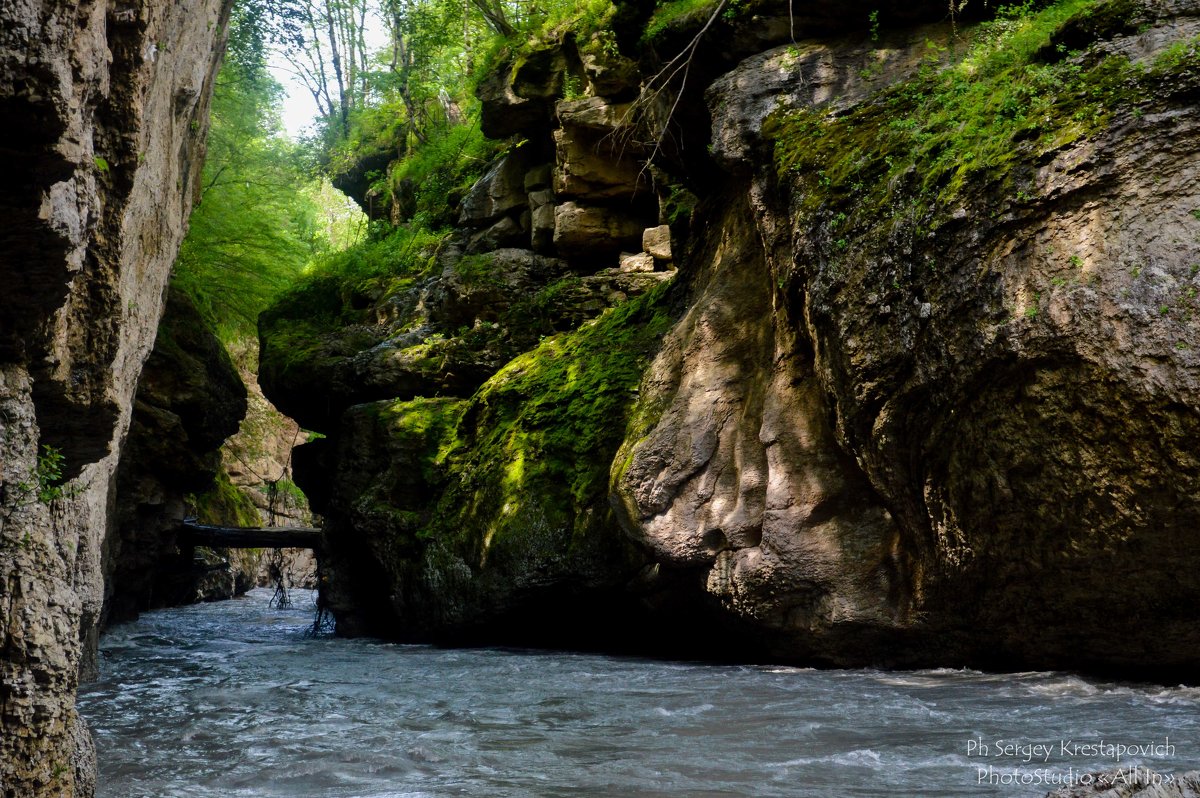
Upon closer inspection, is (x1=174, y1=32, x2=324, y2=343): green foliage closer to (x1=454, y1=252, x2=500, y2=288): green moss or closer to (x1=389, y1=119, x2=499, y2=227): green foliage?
(x1=389, y1=119, x2=499, y2=227): green foliage

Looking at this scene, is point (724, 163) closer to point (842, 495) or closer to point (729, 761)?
point (842, 495)

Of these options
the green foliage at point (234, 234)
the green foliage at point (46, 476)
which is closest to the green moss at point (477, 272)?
the green foliage at point (234, 234)

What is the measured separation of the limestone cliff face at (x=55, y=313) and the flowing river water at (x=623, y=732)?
4.21 ft

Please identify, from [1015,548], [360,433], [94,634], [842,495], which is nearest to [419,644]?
[360,433]

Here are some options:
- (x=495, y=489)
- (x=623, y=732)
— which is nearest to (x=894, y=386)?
(x=623, y=732)

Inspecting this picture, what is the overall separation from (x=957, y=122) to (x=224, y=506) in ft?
68.9

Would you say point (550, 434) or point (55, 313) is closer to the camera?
point (55, 313)

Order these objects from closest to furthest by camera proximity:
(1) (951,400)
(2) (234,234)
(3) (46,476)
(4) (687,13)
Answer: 1. (3) (46,476)
2. (1) (951,400)
3. (4) (687,13)
4. (2) (234,234)

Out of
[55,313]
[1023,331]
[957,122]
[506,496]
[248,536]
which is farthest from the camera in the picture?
[248,536]

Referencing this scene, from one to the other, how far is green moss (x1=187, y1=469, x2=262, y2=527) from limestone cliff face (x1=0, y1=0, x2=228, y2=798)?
18.3 m

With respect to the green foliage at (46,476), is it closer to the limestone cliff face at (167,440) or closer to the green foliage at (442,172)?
the limestone cliff face at (167,440)

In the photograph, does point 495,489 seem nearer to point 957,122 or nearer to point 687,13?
point 687,13

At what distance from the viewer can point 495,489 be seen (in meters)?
11.8

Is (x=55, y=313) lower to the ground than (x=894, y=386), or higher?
lower
